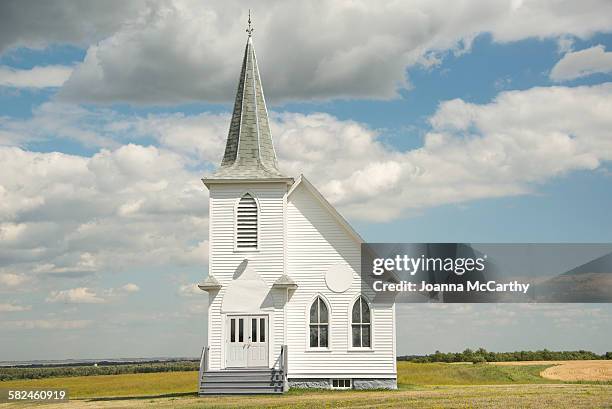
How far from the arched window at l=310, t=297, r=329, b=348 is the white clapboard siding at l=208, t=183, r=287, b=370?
1332 millimetres

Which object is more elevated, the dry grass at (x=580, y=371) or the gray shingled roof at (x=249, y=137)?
the gray shingled roof at (x=249, y=137)

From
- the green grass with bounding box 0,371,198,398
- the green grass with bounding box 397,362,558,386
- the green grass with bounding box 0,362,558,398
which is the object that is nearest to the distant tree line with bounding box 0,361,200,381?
the green grass with bounding box 0,371,198,398

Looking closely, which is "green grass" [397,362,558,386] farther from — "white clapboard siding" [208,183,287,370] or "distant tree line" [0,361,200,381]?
"distant tree line" [0,361,200,381]

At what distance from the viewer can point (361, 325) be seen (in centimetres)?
A: 3164

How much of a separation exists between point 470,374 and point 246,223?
15430 millimetres

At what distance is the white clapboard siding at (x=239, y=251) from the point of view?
102ft

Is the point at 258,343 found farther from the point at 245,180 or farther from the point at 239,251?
the point at 245,180

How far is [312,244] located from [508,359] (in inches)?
933

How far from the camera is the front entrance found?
3081cm

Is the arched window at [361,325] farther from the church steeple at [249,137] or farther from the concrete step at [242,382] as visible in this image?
the church steeple at [249,137]

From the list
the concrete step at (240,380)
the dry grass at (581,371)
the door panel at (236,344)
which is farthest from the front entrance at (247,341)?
the dry grass at (581,371)

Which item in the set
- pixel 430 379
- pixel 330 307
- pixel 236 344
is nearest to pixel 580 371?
pixel 430 379

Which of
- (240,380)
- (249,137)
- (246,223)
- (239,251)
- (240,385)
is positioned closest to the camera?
(240,385)

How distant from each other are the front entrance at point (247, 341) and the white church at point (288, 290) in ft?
0.12
